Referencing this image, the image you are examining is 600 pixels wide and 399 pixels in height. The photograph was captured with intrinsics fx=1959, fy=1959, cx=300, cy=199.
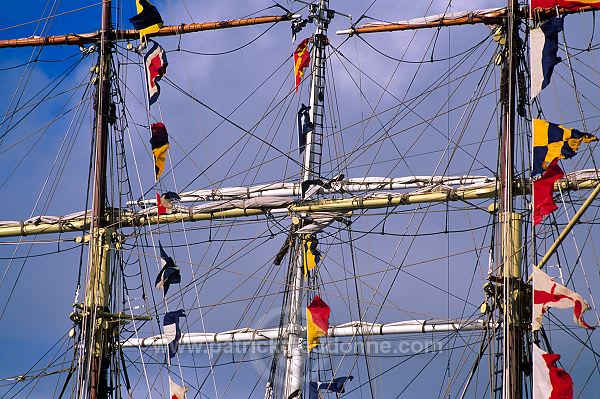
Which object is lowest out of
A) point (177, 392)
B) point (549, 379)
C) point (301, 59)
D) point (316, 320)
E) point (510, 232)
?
point (549, 379)

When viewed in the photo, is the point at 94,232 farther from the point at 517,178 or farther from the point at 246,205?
the point at 517,178

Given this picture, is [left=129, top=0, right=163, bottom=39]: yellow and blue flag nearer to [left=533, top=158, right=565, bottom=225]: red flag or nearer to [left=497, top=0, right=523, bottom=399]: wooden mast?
[left=497, top=0, right=523, bottom=399]: wooden mast

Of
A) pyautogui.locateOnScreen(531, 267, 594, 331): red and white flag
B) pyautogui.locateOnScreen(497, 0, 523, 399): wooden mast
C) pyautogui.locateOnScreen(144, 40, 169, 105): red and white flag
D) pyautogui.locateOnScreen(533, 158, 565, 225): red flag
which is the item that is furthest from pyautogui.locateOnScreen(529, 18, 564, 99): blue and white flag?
pyautogui.locateOnScreen(144, 40, 169, 105): red and white flag

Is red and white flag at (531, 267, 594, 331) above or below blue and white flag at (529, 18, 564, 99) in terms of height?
below

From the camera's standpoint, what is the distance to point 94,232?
6384 centimetres

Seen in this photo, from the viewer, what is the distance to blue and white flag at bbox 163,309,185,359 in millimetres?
61344

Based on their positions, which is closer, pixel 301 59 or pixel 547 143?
pixel 547 143

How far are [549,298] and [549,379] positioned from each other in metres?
2.15

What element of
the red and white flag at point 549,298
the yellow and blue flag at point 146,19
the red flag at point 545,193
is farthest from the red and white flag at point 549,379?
the yellow and blue flag at point 146,19

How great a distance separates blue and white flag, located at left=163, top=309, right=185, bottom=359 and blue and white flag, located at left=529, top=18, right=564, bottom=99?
46.6ft

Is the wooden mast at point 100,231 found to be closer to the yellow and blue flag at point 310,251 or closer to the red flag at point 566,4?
the yellow and blue flag at point 310,251

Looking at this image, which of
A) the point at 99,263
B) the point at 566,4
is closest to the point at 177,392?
the point at 99,263

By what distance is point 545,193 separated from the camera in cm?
5372

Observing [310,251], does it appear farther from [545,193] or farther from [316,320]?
[545,193]
